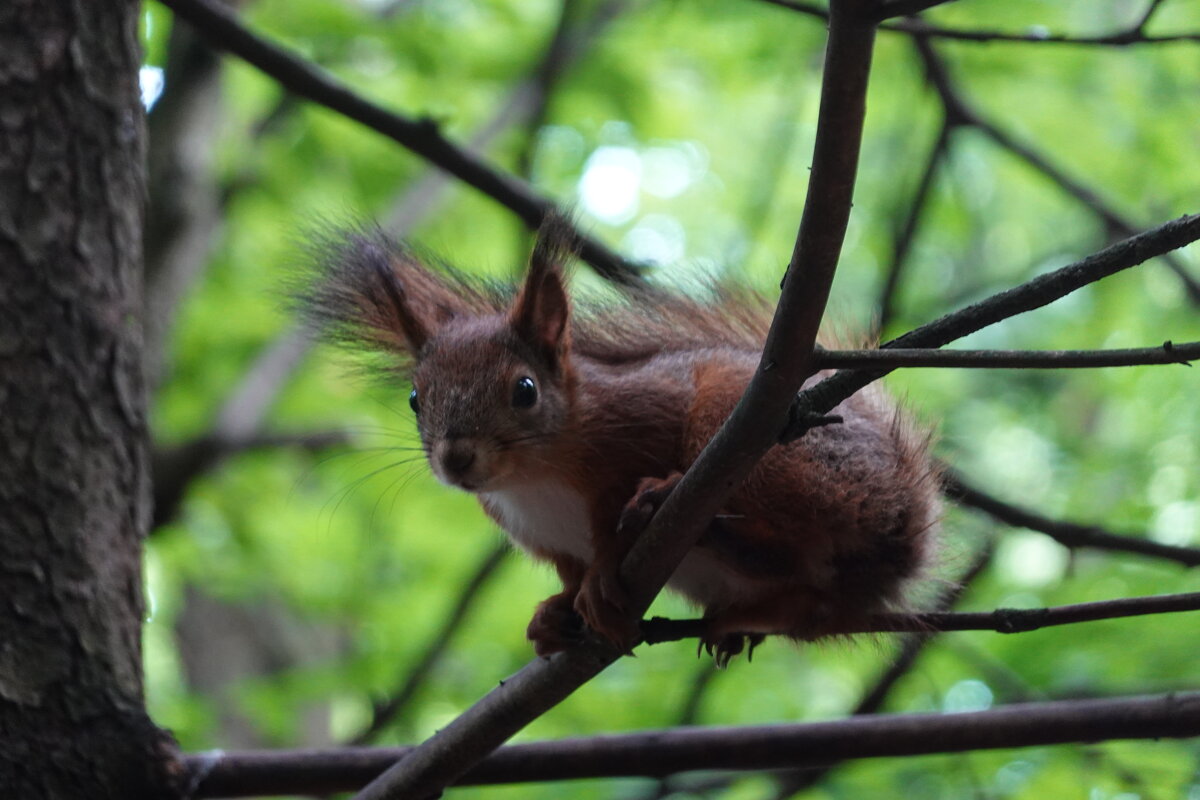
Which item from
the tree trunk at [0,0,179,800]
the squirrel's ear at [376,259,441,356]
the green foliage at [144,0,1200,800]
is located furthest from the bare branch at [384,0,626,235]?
the tree trunk at [0,0,179,800]

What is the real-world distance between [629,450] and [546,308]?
1.41ft

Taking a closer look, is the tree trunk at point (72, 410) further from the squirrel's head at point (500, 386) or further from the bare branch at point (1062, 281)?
the bare branch at point (1062, 281)

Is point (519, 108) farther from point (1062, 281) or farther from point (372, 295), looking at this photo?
point (1062, 281)

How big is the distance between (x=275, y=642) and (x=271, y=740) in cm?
186

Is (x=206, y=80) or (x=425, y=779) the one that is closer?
(x=425, y=779)

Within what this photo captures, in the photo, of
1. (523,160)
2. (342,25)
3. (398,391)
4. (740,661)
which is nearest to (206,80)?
(342,25)

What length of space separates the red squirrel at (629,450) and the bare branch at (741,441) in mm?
176

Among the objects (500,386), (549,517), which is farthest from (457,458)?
(549,517)

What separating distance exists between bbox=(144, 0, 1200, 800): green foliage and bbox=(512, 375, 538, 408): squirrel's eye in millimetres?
847

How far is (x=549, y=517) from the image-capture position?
291 centimetres

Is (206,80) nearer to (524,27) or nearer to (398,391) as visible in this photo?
(524,27)

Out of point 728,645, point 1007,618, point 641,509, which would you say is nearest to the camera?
point 1007,618

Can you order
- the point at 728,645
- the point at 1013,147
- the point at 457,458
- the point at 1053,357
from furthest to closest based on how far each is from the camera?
the point at 1013,147 < the point at 728,645 < the point at 457,458 < the point at 1053,357

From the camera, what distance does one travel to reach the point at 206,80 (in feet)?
18.3
